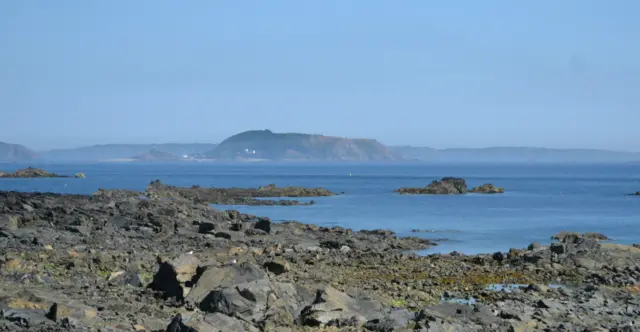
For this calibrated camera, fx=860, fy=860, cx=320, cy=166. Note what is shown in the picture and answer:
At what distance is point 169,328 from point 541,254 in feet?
64.8

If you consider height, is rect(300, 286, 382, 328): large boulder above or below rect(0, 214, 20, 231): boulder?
below

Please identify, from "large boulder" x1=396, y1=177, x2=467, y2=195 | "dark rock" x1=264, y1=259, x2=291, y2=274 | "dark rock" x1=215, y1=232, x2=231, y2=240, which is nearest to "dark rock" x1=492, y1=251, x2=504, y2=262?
"dark rock" x1=264, y1=259, x2=291, y2=274

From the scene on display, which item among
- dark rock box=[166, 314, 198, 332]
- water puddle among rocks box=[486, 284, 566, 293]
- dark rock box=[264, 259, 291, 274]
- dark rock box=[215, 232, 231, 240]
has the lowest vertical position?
water puddle among rocks box=[486, 284, 566, 293]

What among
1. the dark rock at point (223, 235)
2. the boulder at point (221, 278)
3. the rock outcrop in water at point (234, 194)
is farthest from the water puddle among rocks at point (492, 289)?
the rock outcrop in water at point (234, 194)

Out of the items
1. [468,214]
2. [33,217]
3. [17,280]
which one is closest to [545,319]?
[17,280]

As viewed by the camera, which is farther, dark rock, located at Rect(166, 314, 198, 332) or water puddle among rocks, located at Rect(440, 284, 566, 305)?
water puddle among rocks, located at Rect(440, 284, 566, 305)

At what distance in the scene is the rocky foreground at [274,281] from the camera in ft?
51.6

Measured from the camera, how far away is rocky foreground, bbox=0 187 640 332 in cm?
1573

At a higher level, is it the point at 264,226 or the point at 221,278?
the point at 221,278

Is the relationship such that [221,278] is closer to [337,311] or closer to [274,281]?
[274,281]

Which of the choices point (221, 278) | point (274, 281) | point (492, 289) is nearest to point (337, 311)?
point (274, 281)

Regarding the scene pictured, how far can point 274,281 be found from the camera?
706 inches

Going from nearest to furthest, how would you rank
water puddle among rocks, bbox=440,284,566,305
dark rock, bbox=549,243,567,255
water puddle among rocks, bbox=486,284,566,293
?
water puddle among rocks, bbox=440,284,566,305 < water puddle among rocks, bbox=486,284,566,293 < dark rock, bbox=549,243,567,255

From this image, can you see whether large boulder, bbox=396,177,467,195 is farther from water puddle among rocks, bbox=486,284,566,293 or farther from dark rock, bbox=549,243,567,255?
water puddle among rocks, bbox=486,284,566,293
